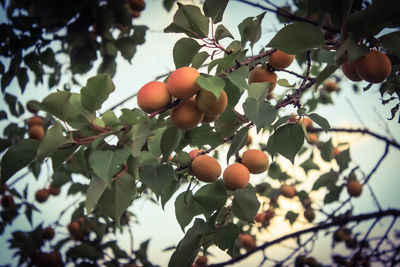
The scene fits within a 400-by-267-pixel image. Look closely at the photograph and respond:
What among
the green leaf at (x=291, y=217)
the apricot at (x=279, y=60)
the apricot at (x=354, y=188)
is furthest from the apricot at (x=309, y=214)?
the apricot at (x=279, y=60)

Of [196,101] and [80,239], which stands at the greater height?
[80,239]

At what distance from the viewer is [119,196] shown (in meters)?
0.65

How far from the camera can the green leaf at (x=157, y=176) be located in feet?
2.11

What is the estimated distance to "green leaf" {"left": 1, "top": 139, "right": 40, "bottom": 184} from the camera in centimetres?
60

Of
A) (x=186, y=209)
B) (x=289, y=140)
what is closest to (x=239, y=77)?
(x=289, y=140)

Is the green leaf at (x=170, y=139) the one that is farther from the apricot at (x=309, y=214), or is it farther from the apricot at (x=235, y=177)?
the apricot at (x=309, y=214)

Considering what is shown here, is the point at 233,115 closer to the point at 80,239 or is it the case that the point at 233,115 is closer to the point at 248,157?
the point at 248,157

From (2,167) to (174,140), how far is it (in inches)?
14.0

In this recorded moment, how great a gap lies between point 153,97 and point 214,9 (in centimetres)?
32

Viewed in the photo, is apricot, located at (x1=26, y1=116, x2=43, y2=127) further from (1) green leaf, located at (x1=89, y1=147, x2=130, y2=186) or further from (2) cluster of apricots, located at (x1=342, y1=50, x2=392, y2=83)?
(2) cluster of apricots, located at (x1=342, y1=50, x2=392, y2=83)

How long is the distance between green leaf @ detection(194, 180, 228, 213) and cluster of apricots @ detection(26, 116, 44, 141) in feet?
4.71

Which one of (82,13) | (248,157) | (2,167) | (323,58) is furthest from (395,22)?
(2,167)

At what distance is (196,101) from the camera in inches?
23.5

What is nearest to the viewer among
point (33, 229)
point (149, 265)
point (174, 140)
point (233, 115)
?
point (174, 140)
